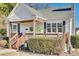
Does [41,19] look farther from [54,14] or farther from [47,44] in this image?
[47,44]

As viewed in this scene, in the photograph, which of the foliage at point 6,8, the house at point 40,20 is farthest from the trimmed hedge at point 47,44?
the foliage at point 6,8

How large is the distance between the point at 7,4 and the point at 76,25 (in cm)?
218

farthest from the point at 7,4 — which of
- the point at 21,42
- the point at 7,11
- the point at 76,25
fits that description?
the point at 76,25

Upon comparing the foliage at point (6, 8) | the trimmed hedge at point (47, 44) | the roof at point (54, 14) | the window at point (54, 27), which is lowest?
the trimmed hedge at point (47, 44)

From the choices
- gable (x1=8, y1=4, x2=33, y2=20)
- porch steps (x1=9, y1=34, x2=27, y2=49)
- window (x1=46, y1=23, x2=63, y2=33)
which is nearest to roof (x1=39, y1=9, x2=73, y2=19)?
window (x1=46, y1=23, x2=63, y2=33)

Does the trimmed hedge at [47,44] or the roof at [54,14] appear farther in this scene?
the roof at [54,14]

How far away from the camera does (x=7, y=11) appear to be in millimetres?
12914

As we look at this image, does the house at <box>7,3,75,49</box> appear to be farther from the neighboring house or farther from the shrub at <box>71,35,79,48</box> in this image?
the shrub at <box>71,35,79,48</box>

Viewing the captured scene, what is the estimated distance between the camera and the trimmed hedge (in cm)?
1269

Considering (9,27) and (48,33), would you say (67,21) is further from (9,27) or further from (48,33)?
(9,27)

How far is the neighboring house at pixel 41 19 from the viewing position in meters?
12.8

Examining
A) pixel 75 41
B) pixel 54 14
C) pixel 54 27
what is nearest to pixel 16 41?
pixel 54 27

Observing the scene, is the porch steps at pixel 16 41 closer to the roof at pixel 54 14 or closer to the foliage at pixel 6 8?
the foliage at pixel 6 8

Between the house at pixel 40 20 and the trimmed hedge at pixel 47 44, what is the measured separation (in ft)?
0.70
